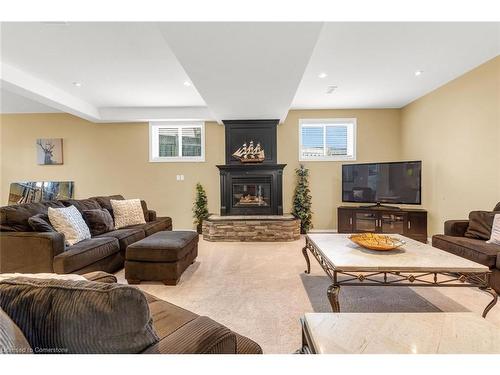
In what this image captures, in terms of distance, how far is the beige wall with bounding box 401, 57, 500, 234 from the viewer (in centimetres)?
327

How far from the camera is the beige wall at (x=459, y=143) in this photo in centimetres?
327

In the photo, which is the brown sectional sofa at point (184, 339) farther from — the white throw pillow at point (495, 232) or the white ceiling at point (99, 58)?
the white throw pillow at point (495, 232)

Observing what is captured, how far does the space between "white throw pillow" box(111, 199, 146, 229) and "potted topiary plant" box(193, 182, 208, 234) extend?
1419 millimetres

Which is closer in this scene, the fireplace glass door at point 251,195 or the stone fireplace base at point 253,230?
the stone fireplace base at point 253,230

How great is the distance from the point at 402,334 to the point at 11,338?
1.46 metres

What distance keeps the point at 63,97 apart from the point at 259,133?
3.57m

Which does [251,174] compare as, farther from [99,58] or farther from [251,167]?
[99,58]

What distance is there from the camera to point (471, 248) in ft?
8.38

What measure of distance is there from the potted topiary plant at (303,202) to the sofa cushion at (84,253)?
3501mm

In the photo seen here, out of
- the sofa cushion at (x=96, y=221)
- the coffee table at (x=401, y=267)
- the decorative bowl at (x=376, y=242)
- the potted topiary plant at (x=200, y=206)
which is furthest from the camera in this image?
the potted topiary plant at (x=200, y=206)

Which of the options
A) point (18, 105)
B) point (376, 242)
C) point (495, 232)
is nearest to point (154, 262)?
point (376, 242)

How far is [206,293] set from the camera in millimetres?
2584

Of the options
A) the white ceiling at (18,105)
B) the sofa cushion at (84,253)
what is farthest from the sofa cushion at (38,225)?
the white ceiling at (18,105)

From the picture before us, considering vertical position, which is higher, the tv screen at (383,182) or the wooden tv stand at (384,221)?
the tv screen at (383,182)
